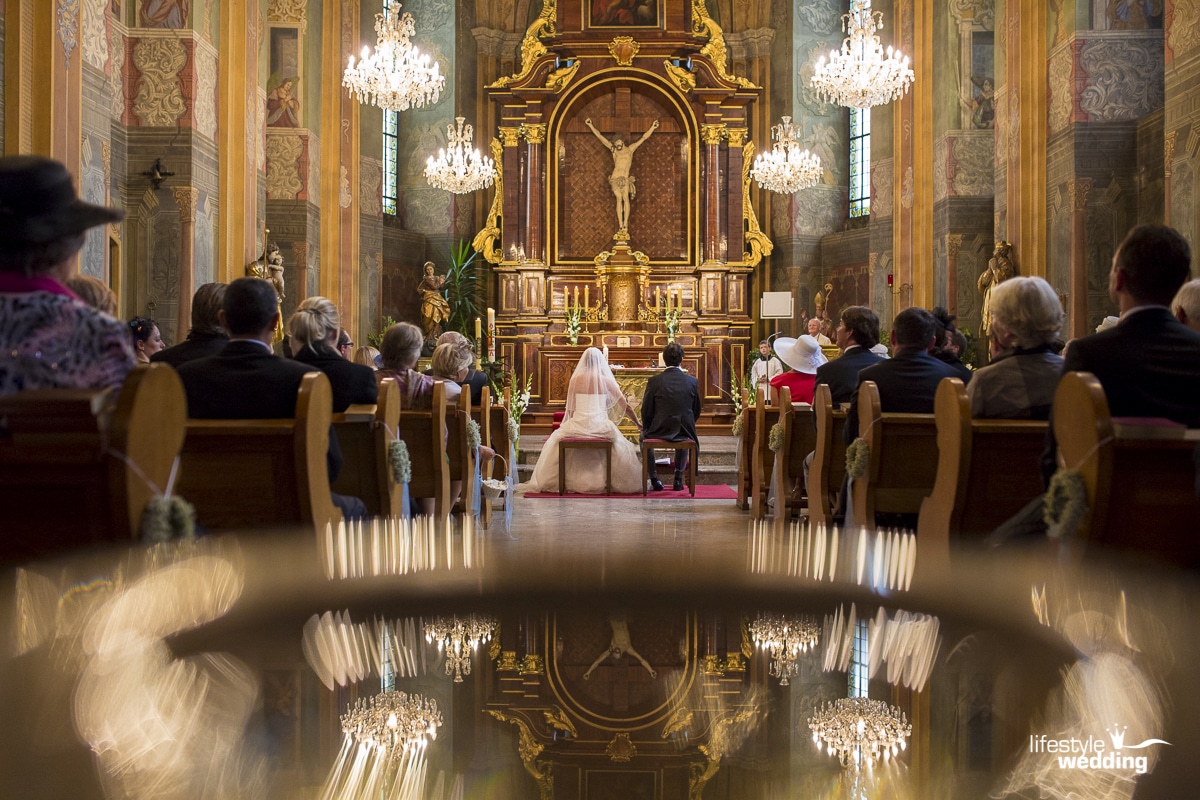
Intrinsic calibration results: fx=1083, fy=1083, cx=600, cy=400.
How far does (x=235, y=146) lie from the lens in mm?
12562

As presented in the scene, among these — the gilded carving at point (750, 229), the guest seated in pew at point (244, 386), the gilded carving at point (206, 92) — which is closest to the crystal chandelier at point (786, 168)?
the gilded carving at point (750, 229)

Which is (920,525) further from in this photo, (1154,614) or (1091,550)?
(1154,614)

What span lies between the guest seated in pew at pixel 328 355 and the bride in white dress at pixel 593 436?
5678 mm

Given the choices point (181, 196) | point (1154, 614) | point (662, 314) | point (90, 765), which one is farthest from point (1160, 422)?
point (662, 314)

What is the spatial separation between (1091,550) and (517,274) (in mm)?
18410

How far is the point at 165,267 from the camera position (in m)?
11.2

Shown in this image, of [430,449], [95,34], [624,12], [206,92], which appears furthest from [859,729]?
[624,12]

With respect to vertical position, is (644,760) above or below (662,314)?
below

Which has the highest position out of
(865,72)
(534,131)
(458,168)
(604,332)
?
(534,131)

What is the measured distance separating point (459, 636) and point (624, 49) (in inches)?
788

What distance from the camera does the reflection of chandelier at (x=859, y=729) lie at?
3.40 ft

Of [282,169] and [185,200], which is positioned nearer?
[185,200]

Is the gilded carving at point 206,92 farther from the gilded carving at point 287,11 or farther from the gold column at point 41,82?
the gilded carving at point 287,11

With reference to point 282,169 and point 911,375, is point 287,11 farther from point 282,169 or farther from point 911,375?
point 911,375
